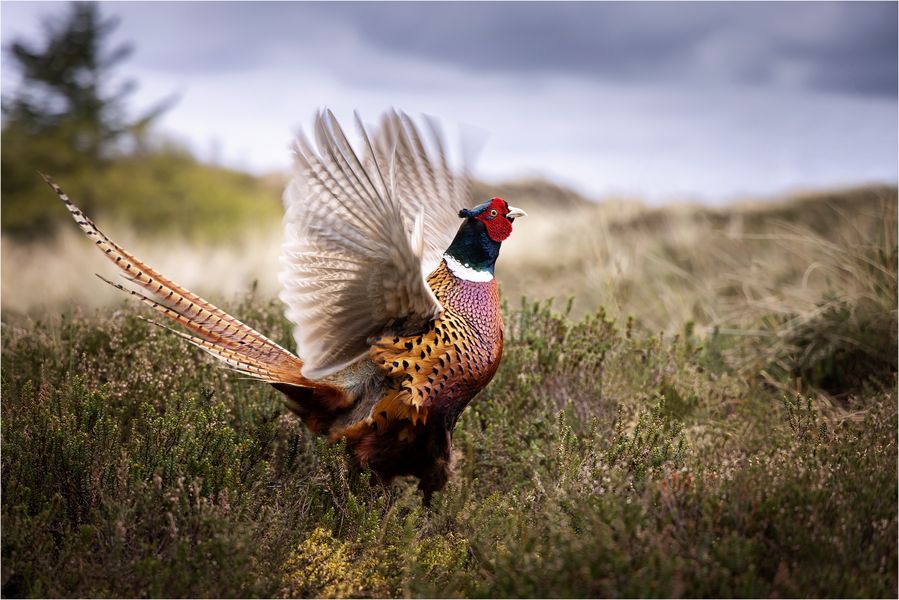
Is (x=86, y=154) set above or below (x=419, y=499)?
above

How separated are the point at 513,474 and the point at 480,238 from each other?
3.95 ft

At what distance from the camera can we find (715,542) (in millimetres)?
2535

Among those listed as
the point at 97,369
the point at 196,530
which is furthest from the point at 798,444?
the point at 97,369

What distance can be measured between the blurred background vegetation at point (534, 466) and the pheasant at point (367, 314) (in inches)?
8.2

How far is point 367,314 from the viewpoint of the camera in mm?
3221

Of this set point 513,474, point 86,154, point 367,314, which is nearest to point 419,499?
point 367,314

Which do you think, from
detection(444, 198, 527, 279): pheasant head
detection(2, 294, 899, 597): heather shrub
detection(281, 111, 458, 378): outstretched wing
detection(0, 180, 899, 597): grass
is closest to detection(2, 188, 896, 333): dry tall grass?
detection(0, 180, 899, 597): grass

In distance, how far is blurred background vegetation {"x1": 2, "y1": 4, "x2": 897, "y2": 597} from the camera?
2.51m

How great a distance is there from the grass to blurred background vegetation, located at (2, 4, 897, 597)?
0.01m

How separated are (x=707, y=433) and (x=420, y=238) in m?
2.24

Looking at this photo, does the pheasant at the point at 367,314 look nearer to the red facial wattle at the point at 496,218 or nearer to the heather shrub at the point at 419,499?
the red facial wattle at the point at 496,218

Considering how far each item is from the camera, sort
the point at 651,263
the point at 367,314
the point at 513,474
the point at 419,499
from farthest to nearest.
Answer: the point at 651,263 → the point at 513,474 → the point at 367,314 → the point at 419,499

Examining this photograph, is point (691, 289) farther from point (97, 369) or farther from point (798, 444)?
point (97, 369)

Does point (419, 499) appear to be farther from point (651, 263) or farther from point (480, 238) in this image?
point (651, 263)
